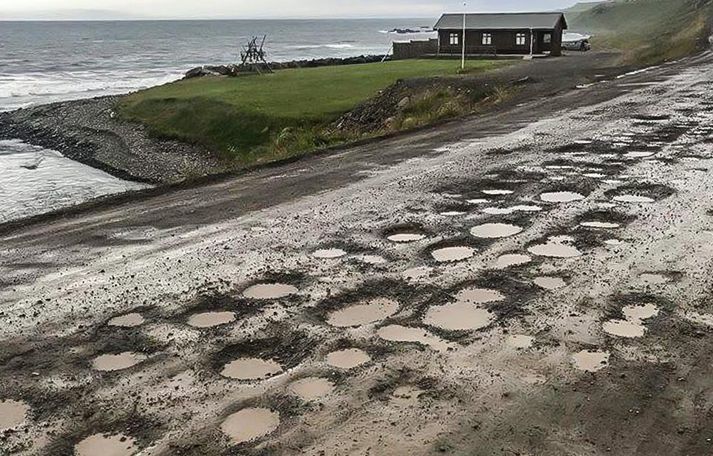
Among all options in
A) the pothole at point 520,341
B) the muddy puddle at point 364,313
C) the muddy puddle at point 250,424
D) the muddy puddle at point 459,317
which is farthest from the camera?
the muddy puddle at point 364,313

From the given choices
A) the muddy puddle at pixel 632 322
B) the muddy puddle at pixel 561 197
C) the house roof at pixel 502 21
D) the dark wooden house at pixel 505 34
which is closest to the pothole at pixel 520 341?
the muddy puddle at pixel 632 322

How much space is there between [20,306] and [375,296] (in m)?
3.37

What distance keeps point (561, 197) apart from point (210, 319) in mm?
5624

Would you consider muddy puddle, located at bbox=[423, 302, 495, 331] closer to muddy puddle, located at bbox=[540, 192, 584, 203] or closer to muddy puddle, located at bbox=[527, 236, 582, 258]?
muddy puddle, located at bbox=[527, 236, 582, 258]

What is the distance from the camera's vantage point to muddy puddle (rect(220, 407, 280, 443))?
14.7 ft

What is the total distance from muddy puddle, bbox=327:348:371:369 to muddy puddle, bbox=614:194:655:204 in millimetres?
5396

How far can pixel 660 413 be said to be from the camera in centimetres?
455

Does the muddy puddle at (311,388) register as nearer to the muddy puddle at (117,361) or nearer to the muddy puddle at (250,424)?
the muddy puddle at (250,424)

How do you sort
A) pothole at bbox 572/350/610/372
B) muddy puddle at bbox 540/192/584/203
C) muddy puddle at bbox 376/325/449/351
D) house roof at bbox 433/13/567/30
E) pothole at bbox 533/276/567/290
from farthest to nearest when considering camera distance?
house roof at bbox 433/13/567/30 < muddy puddle at bbox 540/192/584/203 < pothole at bbox 533/276/567/290 < muddy puddle at bbox 376/325/449/351 < pothole at bbox 572/350/610/372

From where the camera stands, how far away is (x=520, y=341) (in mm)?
5598

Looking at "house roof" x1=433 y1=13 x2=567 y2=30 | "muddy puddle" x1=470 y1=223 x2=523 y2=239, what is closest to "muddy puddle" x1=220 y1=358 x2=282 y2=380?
"muddy puddle" x1=470 y1=223 x2=523 y2=239

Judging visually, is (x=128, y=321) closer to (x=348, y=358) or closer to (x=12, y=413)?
(x=12, y=413)

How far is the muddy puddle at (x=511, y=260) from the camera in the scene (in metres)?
7.23

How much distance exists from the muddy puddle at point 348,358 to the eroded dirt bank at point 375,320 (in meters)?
0.03
